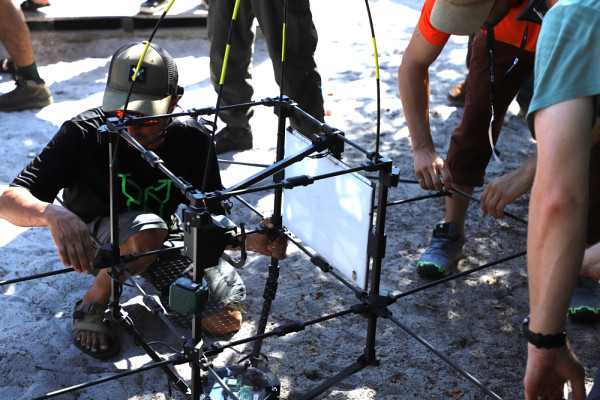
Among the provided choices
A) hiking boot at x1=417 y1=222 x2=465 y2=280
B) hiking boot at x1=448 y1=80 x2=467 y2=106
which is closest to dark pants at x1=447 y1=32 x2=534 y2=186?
hiking boot at x1=417 y1=222 x2=465 y2=280

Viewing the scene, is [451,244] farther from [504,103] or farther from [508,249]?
[504,103]

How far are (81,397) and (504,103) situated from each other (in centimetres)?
210

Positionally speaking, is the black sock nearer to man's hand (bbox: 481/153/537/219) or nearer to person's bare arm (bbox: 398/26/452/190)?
person's bare arm (bbox: 398/26/452/190)

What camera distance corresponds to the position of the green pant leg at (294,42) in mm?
3994

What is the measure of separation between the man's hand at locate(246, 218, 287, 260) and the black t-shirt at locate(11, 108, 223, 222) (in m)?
0.18

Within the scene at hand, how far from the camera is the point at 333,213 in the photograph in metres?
2.19

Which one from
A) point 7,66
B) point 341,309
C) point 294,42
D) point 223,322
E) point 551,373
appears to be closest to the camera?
point 551,373

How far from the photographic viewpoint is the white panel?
2006 millimetres

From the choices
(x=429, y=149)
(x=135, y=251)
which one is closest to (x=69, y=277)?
(x=135, y=251)

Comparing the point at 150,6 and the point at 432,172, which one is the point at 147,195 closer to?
the point at 432,172

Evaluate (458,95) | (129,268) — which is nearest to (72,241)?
(129,268)

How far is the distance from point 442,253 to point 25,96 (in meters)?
3.28

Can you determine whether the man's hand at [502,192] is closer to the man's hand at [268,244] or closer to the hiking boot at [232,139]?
the man's hand at [268,244]

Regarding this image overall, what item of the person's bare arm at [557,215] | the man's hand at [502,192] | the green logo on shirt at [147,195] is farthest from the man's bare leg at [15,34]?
the person's bare arm at [557,215]
